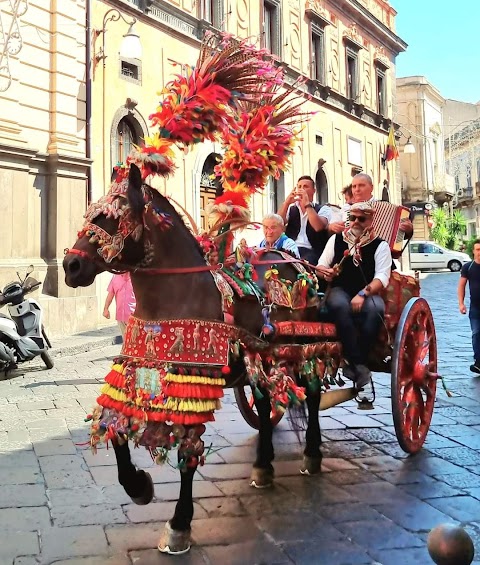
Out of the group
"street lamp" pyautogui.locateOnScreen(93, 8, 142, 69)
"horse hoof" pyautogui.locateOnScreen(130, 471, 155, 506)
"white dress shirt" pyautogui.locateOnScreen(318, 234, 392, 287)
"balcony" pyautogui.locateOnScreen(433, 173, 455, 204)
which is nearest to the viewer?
"horse hoof" pyautogui.locateOnScreen(130, 471, 155, 506)

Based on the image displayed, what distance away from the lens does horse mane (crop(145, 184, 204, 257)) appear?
333 cm

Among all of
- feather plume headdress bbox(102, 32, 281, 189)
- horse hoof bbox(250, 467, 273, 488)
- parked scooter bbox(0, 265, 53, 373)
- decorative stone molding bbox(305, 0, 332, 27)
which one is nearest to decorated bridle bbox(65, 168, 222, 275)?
feather plume headdress bbox(102, 32, 281, 189)

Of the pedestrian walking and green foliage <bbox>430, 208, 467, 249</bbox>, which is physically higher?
green foliage <bbox>430, 208, 467, 249</bbox>

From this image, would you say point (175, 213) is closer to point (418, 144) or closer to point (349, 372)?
point (349, 372)

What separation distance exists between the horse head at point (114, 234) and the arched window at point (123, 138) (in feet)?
33.1

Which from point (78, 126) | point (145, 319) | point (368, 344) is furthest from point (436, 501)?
point (78, 126)

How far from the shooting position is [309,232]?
5363 mm

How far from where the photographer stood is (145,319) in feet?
10.7

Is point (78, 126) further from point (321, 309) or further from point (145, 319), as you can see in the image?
point (145, 319)

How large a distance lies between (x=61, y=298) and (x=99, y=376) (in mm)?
3438

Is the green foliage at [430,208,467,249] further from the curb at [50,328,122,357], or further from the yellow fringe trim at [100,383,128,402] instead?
the yellow fringe trim at [100,383,128,402]

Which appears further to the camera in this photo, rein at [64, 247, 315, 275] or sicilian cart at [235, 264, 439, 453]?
sicilian cart at [235, 264, 439, 453]

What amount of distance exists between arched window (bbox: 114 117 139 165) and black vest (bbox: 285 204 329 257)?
813 cm

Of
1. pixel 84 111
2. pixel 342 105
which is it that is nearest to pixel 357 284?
pixel 84 111
